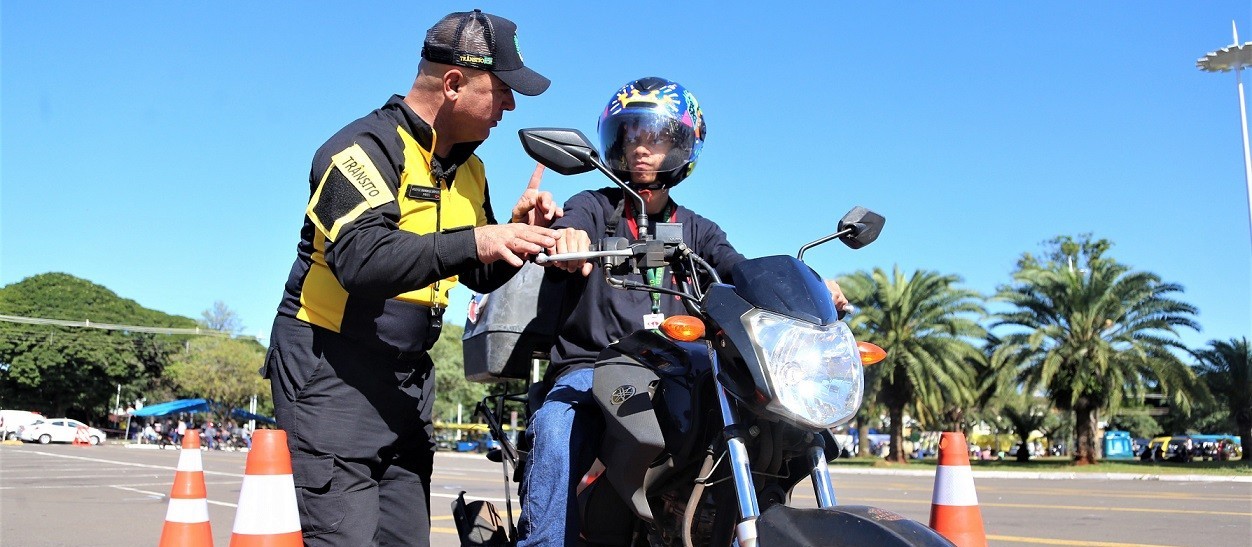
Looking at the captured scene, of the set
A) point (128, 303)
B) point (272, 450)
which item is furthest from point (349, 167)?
point (128, 303)

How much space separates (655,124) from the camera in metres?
3.46

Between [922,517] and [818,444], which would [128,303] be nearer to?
[922,517]

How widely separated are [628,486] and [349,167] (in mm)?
1140

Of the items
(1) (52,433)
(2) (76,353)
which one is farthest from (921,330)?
(2) (76,353)

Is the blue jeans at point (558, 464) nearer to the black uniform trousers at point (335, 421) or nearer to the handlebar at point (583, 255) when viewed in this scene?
the black uniform trousers at point (335, 421)

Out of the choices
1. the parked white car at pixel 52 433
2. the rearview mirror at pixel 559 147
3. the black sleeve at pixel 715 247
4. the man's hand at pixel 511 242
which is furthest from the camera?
the parked white car at pixel 52 433

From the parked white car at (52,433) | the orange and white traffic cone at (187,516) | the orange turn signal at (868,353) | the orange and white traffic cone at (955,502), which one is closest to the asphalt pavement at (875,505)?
the orange and white traffic cone at (187,516)

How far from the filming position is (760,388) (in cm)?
235

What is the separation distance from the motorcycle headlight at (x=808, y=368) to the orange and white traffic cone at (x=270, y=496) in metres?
1.45

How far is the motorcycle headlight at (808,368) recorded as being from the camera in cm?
233

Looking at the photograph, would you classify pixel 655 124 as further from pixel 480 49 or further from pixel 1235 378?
pixel 1235 378

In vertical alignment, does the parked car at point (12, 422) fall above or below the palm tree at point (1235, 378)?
below

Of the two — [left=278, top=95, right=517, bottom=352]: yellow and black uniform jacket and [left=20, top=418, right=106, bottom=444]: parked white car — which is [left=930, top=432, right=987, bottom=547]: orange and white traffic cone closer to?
[left=278, top=95, right=517, bottom=352]: yellow and black uniform jacket

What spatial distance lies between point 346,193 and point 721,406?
1145 mm
